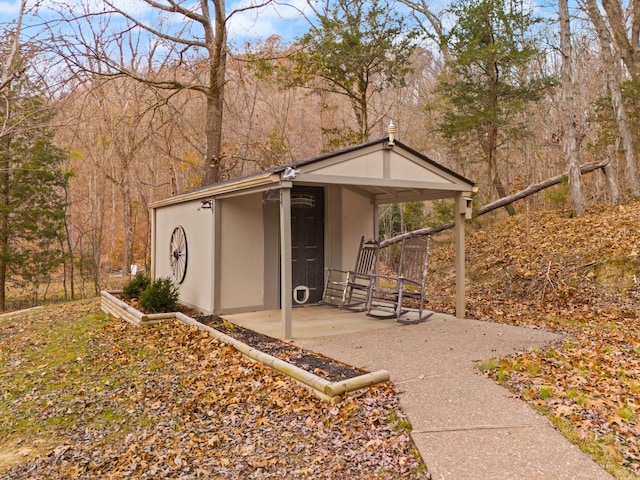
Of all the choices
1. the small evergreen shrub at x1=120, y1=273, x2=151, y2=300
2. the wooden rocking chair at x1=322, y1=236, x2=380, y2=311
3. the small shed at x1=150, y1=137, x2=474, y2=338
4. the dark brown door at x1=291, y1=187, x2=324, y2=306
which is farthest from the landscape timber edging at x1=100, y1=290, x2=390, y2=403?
the small evergreen shrub at x1=120, y1=273, x2=151, y2=300

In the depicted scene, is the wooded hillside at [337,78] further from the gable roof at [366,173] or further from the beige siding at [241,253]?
the gable roof at [366,173]

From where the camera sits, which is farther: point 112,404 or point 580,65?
point 580,65

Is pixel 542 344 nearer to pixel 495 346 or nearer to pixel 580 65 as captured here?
pixel 495 346

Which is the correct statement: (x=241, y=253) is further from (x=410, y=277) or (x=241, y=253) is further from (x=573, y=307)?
(x=573, y=307)

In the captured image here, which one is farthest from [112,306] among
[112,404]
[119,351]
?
[112,404]

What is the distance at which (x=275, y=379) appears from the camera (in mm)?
3941

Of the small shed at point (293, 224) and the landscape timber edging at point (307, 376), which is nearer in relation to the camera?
the landscape timber edging at point (307, 376)

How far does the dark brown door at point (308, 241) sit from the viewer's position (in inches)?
286

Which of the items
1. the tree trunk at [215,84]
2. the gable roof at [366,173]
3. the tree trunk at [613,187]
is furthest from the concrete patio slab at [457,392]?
the tree trunk at [215,84]

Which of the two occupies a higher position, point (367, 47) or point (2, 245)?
point (367, 47)

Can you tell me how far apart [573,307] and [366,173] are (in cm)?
393

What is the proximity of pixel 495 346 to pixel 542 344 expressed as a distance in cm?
54

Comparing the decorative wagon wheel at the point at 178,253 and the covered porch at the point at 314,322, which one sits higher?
the decorative wagon wheel at the point at 178,253

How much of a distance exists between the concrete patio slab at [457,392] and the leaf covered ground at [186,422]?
0.64ft
